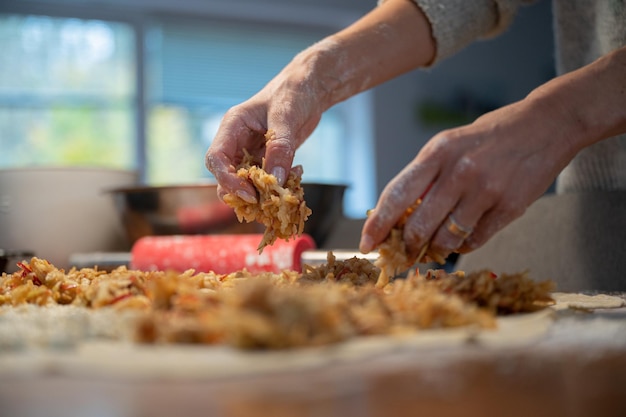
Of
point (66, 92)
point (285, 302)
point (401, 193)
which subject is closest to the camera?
point (285, 302)

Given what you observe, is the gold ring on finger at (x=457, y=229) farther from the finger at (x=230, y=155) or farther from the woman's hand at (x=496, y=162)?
the finger at (x=230, y=155)

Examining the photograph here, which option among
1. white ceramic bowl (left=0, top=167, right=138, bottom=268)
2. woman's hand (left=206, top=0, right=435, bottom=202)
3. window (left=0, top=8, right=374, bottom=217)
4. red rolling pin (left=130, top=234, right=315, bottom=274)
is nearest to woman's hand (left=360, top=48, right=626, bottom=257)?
woman's hand (left=206, top=0, right=435, bottom=202)

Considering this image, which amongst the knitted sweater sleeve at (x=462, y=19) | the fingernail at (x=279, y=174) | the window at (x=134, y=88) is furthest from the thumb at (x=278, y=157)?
the window at (x=134, y=88)

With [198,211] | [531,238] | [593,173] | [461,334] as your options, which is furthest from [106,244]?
[461,334]

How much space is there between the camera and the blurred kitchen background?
498 cm

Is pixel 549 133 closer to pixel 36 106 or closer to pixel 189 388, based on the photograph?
pixel 189 388

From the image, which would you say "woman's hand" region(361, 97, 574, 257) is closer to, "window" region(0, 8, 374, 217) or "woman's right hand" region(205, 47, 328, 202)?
"woman's right hand" region(205, 47, 328, 202)

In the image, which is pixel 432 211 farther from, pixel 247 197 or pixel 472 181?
pixel 247 197

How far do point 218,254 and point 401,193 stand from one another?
78 centimetres

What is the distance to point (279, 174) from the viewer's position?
47.1 inches

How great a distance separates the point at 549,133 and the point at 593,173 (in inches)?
35.5

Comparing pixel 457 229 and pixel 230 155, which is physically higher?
pixel 230 155

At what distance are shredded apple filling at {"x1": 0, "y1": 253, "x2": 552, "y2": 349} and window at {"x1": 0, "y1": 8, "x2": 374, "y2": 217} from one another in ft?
13.9

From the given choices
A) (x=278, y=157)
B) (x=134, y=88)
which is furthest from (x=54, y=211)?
(x=134, y=88)
